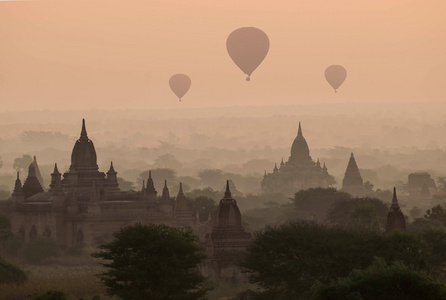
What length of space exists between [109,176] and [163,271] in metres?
65.3

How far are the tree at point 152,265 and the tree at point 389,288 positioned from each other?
1244 cm

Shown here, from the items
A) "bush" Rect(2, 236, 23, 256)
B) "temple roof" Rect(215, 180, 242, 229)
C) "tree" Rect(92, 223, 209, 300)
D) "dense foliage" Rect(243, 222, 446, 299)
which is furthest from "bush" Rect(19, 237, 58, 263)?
"tree" Rect(92, 223, 209, 300)

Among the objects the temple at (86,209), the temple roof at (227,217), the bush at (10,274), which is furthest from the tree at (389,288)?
the temple at (86,209)

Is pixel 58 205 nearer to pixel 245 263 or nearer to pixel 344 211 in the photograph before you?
pixel 344 211

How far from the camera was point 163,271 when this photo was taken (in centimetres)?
7962

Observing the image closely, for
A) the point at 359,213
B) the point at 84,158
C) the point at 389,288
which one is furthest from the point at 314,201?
the point at 389,288

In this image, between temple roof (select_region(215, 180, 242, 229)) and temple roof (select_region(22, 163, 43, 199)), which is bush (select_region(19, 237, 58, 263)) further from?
temple roof (select_region(215, 180, 242, 229))

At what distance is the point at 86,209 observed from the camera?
441 feet

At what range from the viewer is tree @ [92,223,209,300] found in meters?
79.1

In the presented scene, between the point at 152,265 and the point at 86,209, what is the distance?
55.4 metres

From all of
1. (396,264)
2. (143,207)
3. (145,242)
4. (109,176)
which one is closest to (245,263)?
(145,242)

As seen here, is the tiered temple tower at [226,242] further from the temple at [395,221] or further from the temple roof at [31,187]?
the temple roof at [31,187]

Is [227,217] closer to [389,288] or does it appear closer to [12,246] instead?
[389,288]

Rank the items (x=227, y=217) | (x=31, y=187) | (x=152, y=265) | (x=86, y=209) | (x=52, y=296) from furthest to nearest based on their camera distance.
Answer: (x=31, y=187), (x=86, y=209), (x=227, y=217), (x=152, y=265), (x=52, y=296)
